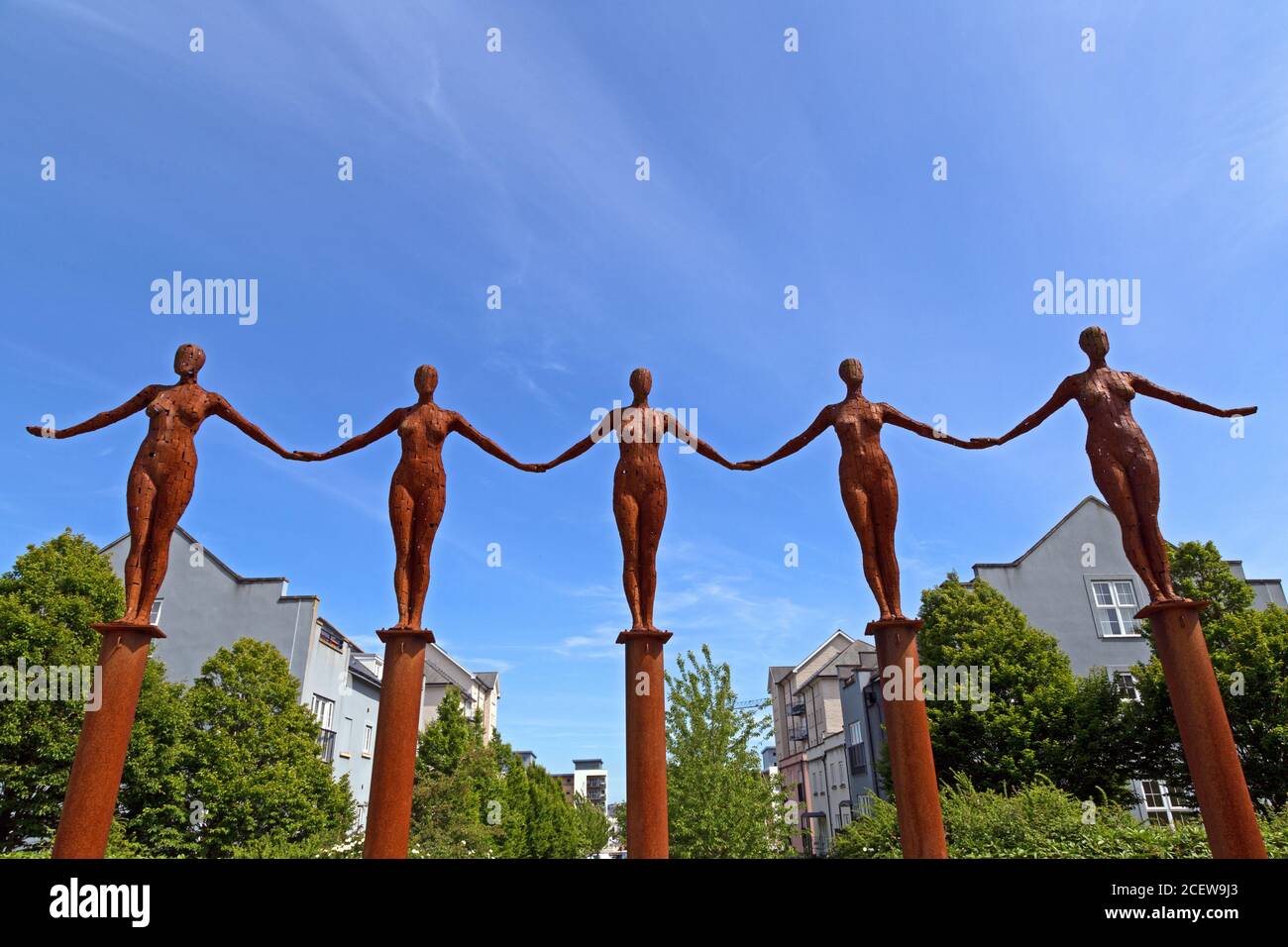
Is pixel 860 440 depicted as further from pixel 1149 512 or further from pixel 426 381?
pixel 426 381

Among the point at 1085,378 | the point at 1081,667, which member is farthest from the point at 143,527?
the point at 1081,667

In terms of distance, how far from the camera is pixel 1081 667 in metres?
27.1

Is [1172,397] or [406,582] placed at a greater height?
[1172,397]

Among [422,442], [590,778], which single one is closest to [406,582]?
[422,442]

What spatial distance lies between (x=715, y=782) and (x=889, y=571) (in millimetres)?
13224

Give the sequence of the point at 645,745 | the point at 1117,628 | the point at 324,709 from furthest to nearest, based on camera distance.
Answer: the point at 324,709, the point at 1117,628, the point at 645,745

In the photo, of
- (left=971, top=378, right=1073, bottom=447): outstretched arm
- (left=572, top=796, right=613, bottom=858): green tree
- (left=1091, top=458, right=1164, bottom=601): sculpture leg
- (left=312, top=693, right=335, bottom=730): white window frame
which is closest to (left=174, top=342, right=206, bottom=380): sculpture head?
(left=971, top=378, right=1073, bottom=447): outstretched arm

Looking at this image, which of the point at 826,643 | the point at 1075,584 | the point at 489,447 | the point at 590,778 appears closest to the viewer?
the point at 489,447

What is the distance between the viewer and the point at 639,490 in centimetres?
651

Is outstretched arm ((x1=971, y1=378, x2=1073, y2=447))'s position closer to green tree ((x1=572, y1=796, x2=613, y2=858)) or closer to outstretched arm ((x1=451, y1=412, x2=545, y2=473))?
outstretched arm ((x1=451, y1=412, x2=545, y2=473))

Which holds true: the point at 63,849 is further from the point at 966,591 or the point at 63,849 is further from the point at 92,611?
the point at 966,591

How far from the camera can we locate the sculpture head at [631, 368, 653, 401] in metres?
6.90

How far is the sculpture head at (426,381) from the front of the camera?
6.96 metres

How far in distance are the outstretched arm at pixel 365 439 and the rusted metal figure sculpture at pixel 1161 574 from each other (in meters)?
5.36
